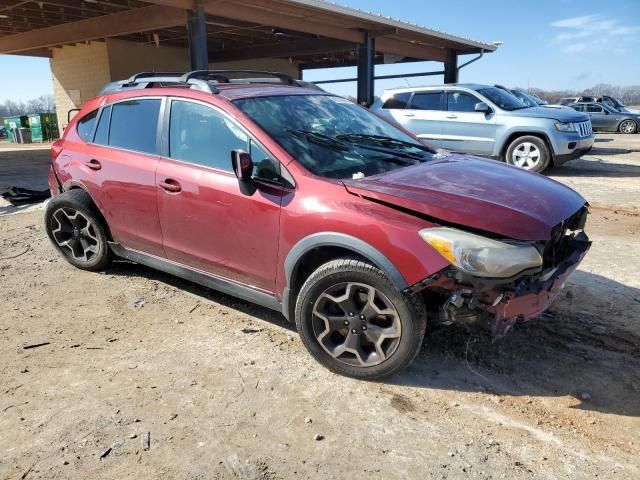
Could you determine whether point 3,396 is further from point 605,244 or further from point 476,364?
point 605,244

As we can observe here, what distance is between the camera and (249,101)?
361 cm

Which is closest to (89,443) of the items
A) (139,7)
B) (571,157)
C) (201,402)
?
(201,402)

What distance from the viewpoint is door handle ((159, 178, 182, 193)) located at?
12.1 feet

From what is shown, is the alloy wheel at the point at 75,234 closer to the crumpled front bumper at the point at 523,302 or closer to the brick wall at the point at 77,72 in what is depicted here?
the crumpled front bumper at the point at 523,302

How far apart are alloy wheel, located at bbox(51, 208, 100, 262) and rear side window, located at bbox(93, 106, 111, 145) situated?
694mm

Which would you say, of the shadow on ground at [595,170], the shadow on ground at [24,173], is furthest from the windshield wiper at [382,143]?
the shadow on ground at [24,173]

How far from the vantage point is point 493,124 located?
33.5 ft

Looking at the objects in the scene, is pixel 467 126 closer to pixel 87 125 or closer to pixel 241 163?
pixel 87 125

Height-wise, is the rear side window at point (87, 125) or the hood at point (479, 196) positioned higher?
the rear side window at point (87, 125)

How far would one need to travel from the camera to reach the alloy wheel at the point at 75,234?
472 cm

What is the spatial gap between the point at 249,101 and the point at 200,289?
1.77 metres

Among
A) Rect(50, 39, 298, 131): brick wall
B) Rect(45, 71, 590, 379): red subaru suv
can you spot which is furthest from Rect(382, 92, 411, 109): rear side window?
Rect(50, 39, 298, 131): brick wall

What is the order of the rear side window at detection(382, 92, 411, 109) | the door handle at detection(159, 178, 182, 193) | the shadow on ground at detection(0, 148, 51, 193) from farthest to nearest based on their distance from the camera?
the rear side window at detection(382, 92, 411, 109) < the shadow on ground at detection(0, 148, 51, 193) < the door handle at detection(159, 178, 182, 193)

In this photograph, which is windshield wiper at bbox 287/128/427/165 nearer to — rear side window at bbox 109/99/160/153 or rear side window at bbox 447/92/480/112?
rear side window at bbox 109/99/160/153
